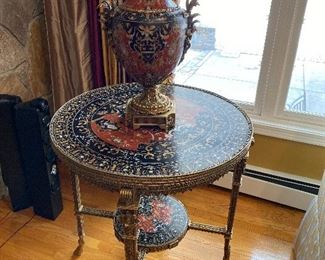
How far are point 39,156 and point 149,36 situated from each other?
86cm

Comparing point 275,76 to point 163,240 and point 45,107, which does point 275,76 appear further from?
point 45,107

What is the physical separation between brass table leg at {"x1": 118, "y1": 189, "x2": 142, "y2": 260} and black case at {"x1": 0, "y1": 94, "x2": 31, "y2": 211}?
0.82 meters

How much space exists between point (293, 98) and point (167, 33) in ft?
3.04

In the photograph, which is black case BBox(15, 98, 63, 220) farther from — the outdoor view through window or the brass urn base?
the outdoor view through window

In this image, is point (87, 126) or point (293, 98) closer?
point (87, 126)

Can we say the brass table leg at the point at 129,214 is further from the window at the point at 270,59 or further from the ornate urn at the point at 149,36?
the window at the point at 270,59

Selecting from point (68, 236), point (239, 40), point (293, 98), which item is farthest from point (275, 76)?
point (68, 236)

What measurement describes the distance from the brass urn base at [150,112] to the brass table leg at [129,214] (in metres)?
0.28

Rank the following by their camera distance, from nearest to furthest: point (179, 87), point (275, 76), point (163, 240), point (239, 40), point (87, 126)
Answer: point (87, 126) < point (163, 240) < point (179, 87) < point (275, 76) < point (239, 40)

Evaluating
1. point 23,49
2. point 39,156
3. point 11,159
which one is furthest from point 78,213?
point 23,49

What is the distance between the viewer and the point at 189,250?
5.18 ft

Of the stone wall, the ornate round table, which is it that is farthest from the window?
the stone wall

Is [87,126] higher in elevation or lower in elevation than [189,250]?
higher

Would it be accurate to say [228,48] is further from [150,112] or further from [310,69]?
[150,112]
